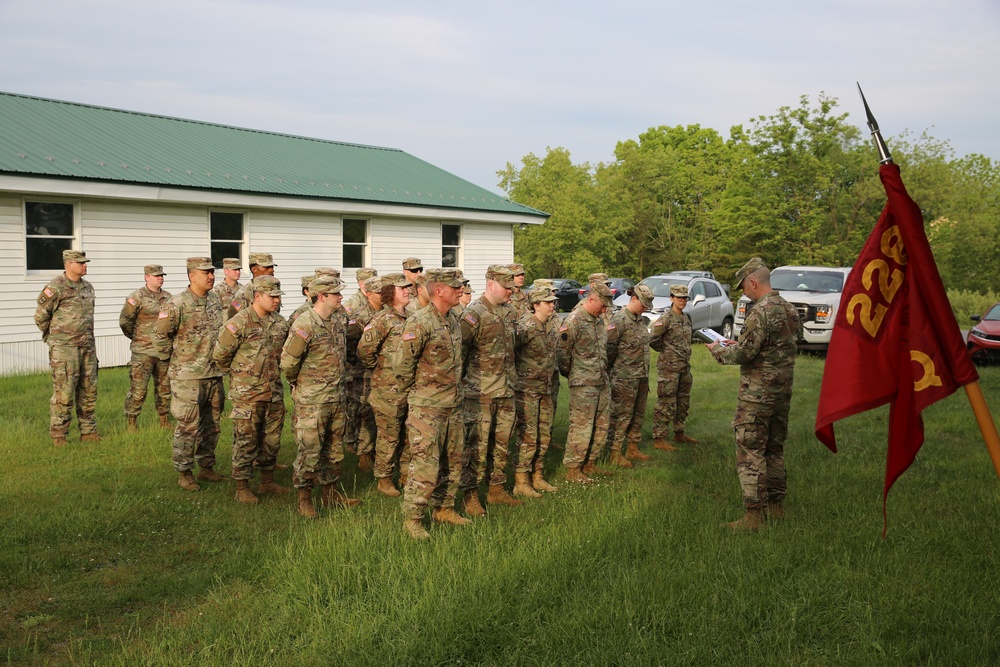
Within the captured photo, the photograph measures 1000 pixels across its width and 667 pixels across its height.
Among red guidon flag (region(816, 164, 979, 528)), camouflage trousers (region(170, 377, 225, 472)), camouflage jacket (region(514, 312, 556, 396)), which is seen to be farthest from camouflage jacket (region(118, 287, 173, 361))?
red guidon flag (region(816, 164, 979, 528))

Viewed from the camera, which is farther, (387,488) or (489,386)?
(387,488)

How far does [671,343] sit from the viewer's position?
1073 cm

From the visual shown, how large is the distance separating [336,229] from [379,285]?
38.8 feet

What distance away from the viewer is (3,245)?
1412 centimetres

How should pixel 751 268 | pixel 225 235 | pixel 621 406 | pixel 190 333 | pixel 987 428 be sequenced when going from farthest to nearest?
1. pixel 225 235
2. pixel 621 406
3. pixel 190 333
4. pixel 751 268
5. pixel 987 428

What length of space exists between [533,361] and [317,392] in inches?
88.5

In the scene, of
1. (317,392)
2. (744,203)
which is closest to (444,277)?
(317,392)

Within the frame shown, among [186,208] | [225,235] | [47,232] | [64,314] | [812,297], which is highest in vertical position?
[186,208]

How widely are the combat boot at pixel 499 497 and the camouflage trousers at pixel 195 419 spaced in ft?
9.88

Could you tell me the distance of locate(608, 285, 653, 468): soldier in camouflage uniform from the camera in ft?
32.0

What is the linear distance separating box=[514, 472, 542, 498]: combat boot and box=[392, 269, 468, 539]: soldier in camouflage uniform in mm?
1276

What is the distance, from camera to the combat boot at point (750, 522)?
22.1 ft

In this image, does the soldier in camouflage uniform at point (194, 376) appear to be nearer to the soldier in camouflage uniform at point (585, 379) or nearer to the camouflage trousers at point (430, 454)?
the camouflage trousers at point (430, 454)

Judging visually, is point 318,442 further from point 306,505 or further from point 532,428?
point 532,428
